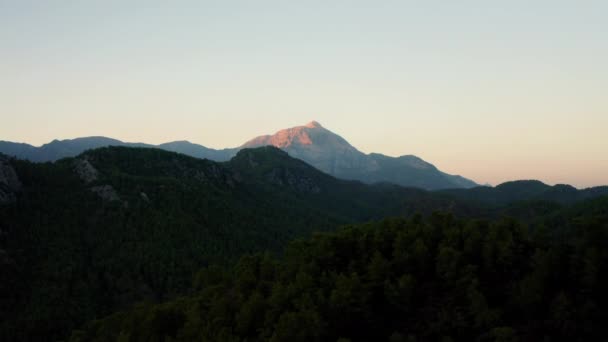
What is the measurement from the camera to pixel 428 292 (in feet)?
167

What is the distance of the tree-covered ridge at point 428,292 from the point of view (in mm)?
42056

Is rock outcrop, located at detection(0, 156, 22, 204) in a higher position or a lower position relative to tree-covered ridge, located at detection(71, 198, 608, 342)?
higher

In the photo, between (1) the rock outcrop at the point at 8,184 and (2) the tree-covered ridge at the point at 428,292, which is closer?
(2) the tree-covered ridge at the point at 428,292

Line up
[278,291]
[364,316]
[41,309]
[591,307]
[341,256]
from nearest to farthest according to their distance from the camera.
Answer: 1. [591,307]
2. [364,316]
3. [278,291]
4. [341,256]
5. [41,309]

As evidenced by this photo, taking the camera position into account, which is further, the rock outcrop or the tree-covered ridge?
the rock outcrop

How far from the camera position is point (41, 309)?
426ft

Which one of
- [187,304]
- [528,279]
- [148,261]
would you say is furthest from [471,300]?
[148,261]

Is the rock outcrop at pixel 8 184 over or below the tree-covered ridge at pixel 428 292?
over

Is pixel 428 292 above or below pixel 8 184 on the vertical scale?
below

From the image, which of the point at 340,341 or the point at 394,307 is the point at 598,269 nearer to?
the point at 394,307

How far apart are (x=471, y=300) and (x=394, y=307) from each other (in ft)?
29.5

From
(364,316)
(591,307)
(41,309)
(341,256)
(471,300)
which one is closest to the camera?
(591,307)

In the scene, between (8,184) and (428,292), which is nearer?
(428,292)

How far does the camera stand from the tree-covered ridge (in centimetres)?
4206
